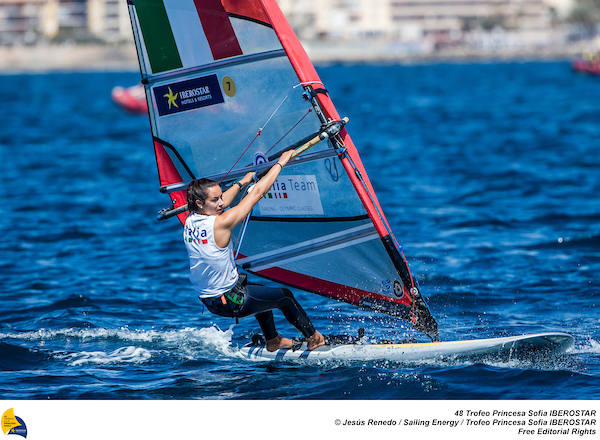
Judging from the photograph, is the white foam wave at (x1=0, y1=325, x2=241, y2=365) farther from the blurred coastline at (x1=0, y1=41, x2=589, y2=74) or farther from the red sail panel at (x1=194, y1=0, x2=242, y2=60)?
the blurred coastline at (x1=0, y1=41, x2=589, y2=74)

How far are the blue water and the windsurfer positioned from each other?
736mm

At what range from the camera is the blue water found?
693 cm

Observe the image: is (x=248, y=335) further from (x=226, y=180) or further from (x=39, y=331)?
(x=39, y=331)

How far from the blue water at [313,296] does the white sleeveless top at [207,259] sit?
1003 millimetres

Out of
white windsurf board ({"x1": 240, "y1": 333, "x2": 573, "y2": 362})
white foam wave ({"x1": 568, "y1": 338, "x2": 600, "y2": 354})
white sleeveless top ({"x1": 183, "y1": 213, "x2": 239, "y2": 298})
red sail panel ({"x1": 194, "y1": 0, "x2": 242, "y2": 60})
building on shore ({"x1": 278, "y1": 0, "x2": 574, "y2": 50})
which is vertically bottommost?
white foam wave ({"x1": 568, "y1": 338, "x2": 600, "y2": 354})

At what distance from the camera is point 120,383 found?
6973 mm

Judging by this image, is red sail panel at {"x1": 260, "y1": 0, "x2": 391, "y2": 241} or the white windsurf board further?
the white windsurf board

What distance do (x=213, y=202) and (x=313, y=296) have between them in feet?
13.0

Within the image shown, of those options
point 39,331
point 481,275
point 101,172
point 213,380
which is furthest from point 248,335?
point 101,172

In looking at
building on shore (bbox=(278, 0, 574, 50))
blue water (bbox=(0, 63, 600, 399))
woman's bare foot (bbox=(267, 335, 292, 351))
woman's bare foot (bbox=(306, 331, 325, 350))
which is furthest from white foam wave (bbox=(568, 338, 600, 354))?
building on shore (bbox=(278, 0, 574, 50))

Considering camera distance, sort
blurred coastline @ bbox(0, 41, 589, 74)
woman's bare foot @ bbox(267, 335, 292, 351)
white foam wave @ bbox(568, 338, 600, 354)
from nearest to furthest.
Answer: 1. white foam wave @ bbox(568, 338, 600, 354)
2. woman's bare foot @ bbox(267, 335, 292, 351)
3. blurred coastline @ bbox(0, 41, 589, 74)

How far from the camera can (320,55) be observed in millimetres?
134250

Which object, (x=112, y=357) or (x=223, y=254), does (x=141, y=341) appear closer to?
(x=112, y=357)

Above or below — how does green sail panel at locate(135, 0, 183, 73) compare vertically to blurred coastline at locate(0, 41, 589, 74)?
below
